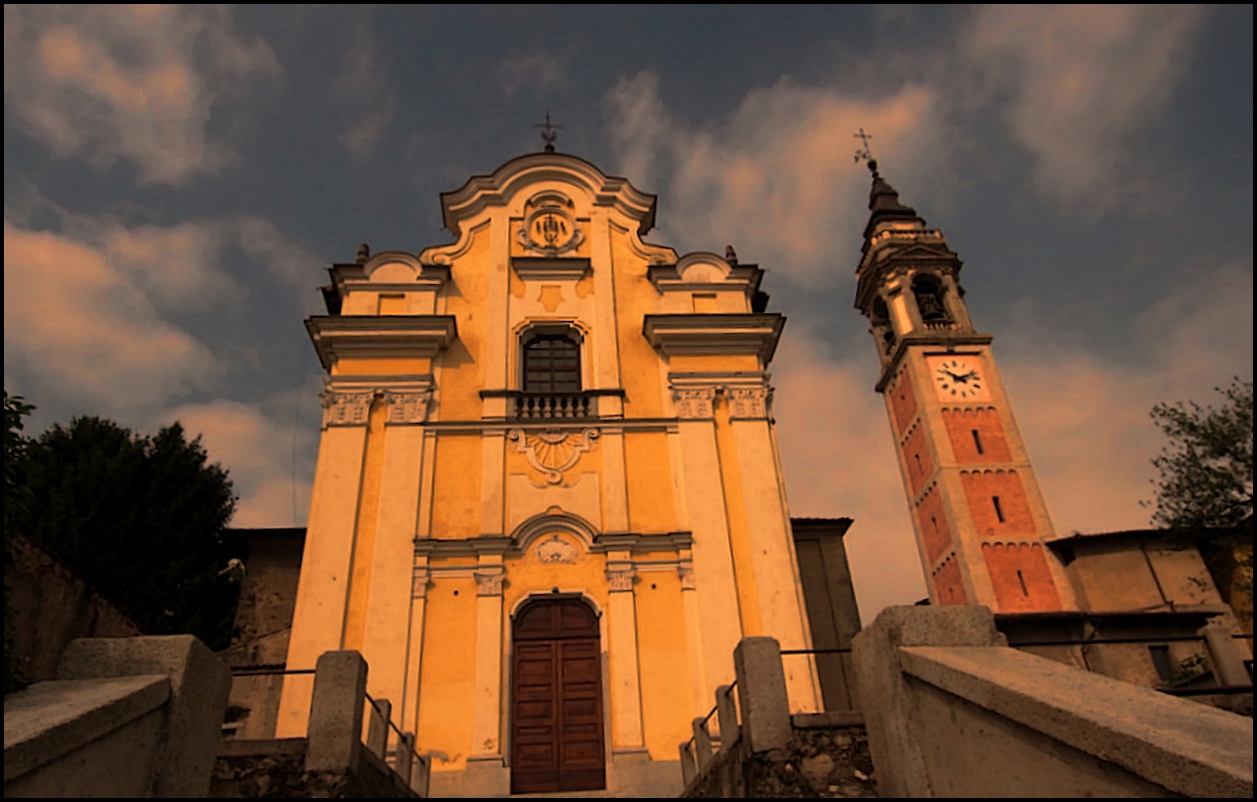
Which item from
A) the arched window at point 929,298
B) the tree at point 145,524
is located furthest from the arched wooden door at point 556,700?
the arched window at point 929,298

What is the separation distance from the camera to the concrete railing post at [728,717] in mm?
8156

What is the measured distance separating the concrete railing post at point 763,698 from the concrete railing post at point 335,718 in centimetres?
359

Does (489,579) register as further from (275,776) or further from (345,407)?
(275,776)

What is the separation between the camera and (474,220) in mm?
17859

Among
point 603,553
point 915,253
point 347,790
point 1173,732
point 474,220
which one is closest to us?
point 1173,732

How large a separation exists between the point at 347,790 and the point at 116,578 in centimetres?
1268

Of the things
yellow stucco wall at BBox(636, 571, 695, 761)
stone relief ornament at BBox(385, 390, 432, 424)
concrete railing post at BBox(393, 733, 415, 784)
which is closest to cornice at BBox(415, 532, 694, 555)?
yellow stucco wall at BBox(636, 571, 695, 761)

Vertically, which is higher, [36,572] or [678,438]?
[678,438]

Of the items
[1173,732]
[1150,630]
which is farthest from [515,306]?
[1150,630]

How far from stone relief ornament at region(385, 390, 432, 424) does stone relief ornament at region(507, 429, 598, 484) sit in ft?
5.52

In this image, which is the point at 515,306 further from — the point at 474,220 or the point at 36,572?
the point at 36,572

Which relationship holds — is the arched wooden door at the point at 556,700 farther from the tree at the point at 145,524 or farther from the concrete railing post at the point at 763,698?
the tree at the point at 145,524

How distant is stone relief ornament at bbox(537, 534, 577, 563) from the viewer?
1334cm

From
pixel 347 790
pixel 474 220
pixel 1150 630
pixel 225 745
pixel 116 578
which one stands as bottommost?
pixel 347 790
